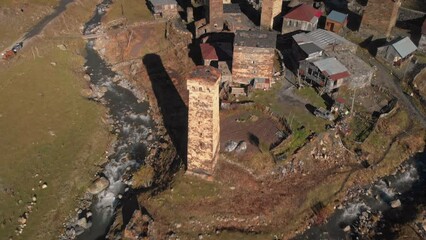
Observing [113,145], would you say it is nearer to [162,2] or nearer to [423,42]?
[162,2]

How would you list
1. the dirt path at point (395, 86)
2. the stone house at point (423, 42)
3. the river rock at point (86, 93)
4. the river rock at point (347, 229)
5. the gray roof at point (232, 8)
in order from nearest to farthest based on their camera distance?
1. the river rock at point (347, 229)
2. the dirt path at point (395, 86)
3. the river rock at point (86, 93)
4. the stone house at point (423, 42)
5. the gray roof at point (232, 8)

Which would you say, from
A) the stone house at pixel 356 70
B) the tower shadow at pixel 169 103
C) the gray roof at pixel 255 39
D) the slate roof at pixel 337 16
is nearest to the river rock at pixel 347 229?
the tower shadow at pixel 169 103

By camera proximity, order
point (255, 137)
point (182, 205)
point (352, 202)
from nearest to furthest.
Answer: point (182, 205) < point (352, 202) < point (255, 137)

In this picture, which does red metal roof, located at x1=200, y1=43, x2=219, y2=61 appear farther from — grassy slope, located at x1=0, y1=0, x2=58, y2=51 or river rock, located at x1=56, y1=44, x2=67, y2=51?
grassy slope, located at x1=0, y1=0, x2=58, y2=51

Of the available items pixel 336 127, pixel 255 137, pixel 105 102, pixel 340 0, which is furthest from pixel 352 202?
pixel 340 0

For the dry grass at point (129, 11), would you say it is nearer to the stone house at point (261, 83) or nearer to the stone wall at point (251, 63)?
the stone wall at point (251, 63)

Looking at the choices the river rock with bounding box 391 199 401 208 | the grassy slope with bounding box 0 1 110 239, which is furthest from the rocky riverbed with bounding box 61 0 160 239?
the river rock with bounding box 391 199 401 208

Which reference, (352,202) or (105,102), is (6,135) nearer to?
(105,102)
